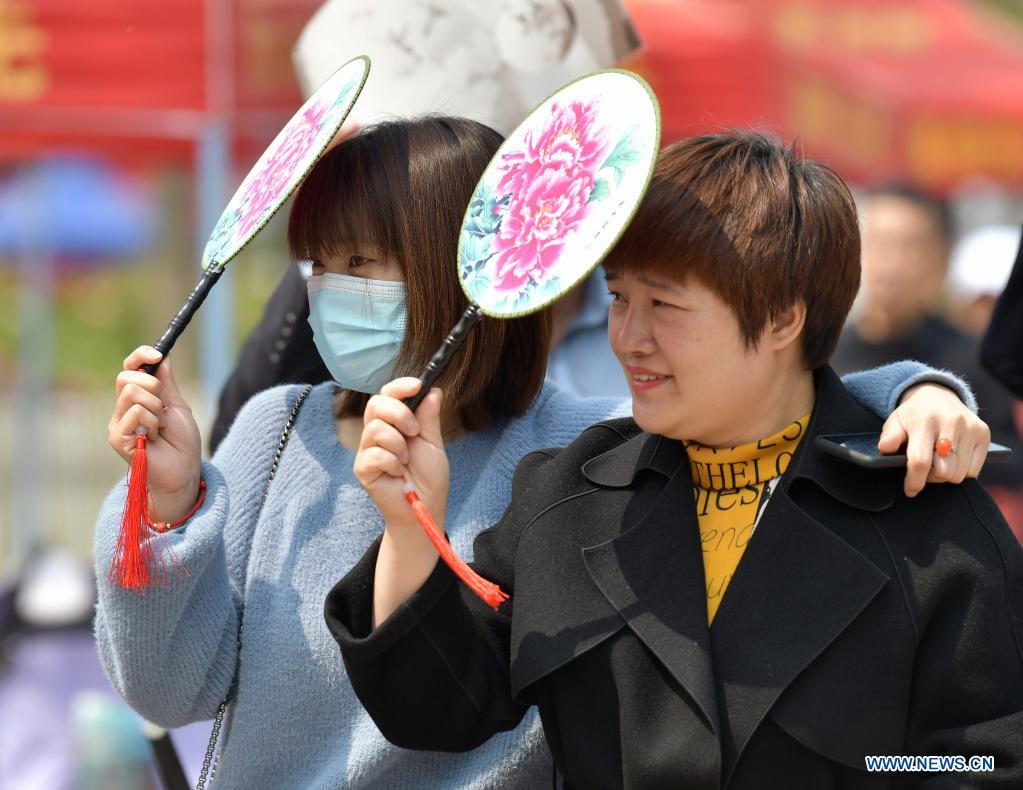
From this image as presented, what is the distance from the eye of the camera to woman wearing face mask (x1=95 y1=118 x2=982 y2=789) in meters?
2.13

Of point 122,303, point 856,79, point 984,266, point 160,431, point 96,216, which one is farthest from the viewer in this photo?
point 122,303

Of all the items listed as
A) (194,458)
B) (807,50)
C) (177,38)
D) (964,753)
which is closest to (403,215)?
(194,458)

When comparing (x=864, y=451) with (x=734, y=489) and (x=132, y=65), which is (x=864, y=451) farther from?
(x=132, y=65)

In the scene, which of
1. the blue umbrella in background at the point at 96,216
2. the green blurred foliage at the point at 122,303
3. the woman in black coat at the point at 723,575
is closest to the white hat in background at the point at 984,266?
the woman in black coat at the point at 723,575

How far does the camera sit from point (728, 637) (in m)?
1.86

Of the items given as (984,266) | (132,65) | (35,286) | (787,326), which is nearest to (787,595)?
(787,326)

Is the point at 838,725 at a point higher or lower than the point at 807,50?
higher

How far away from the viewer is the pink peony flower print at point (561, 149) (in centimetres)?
184

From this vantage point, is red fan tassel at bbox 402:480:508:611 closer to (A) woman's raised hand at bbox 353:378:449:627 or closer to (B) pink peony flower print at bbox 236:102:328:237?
(A) woman's raised hand at bbox 353:378:449:627

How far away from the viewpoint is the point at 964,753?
1.75 m

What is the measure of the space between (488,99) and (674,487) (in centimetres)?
128

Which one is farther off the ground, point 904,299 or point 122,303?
point 904,299

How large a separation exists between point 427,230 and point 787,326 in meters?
0.59

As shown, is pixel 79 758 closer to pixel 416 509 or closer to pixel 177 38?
pixel 177 38
